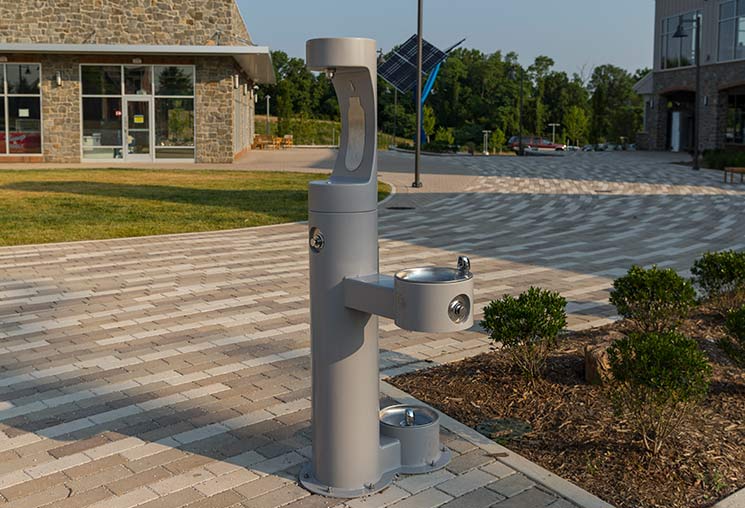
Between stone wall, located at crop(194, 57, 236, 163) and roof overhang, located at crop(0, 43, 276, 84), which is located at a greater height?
roof overhang, located at crop(0, 43, 276, 84)

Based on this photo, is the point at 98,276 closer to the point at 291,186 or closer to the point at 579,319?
the point at 579,319

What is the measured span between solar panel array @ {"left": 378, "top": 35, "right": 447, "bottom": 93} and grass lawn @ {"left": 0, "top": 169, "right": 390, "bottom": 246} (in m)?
7.42

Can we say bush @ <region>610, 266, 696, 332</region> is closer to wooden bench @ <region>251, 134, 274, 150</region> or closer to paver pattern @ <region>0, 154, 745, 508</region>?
paver pattern @ <region>0, 154, 745, 508</region>

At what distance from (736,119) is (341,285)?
139ft

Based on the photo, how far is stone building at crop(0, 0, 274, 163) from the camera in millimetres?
32719

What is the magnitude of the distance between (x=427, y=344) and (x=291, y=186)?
52.5 ft

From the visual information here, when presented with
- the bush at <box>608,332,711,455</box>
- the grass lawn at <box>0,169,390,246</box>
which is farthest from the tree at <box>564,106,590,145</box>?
the bush at <box>608,332,711,455</box>

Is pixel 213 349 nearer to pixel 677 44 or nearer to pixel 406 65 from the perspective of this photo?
pixel 406 65

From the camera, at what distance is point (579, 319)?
25.3 feet

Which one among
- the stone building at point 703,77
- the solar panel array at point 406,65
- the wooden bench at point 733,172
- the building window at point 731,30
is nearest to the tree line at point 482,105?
the stone building at point 703,77

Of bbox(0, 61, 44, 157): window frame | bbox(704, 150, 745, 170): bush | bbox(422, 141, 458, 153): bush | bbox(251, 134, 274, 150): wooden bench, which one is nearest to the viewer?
bbox(704, 150, 745, 170): bush

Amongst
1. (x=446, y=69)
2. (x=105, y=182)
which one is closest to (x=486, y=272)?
(x=105, y=182)

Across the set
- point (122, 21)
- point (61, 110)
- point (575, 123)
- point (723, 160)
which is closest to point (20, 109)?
point (61, 110)

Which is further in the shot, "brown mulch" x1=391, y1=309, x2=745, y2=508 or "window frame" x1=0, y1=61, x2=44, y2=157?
"window frame" x1=0, y1=61, x2=44, y2=157
